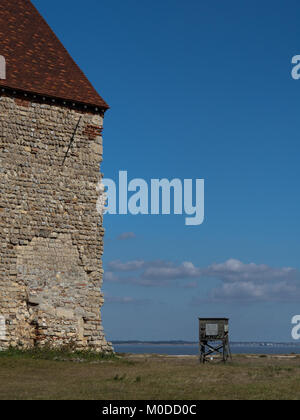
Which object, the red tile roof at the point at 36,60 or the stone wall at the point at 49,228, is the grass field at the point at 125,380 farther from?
the red tile roof at the point at 36,60

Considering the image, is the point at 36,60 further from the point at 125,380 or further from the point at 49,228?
the point at 125,380

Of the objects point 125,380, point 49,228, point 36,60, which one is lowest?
point 125,380

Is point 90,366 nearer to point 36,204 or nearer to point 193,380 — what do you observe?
point 193,380

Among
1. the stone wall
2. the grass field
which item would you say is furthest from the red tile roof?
the grass field

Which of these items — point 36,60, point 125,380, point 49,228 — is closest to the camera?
point 125,380

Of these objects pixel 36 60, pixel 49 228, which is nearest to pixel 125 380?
pixel 49 228

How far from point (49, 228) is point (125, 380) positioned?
877 cm

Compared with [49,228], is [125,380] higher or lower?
lower

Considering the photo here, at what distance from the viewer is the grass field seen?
14070 millimetres

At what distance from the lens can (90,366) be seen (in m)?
20.7

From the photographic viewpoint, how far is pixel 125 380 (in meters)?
16.7

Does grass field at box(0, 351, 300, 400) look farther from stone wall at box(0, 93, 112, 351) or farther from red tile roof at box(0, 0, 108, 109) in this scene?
red tile roof at box(0, 0, 108, 109)

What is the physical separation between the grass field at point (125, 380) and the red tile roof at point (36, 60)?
1064 cm
